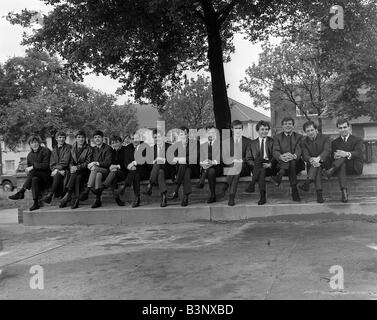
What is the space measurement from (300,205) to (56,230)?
4683 mm

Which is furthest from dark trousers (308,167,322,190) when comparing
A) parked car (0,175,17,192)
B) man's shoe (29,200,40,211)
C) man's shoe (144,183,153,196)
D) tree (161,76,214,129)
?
tree (161,76,214,129)

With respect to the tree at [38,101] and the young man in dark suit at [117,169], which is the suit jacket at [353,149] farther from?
the tree at [38,101]

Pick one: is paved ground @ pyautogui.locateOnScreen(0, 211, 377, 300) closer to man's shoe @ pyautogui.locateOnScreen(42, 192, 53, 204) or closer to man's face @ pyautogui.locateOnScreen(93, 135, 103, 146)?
man's shoe @ pyautogui.locateOnScreen(42, 192, 53, 204)

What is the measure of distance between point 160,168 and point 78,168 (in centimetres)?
185

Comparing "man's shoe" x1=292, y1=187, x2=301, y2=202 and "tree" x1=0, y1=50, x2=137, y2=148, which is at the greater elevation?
"tree" x1=0, y1=50, x2=137, y2=148

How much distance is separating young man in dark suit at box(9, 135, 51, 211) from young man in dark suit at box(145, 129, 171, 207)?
96.2 inches

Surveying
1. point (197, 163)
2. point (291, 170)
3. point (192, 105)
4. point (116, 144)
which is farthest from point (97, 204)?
point (192, 105)

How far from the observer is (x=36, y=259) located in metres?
6.31

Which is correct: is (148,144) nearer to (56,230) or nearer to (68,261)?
(56,230)

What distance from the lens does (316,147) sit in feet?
28.3

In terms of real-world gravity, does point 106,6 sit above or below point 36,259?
above

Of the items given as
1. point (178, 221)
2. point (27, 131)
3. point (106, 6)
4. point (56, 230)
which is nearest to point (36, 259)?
point (56, 230)

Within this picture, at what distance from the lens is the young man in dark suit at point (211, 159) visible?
358 inches

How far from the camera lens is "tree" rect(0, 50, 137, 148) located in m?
34.7
